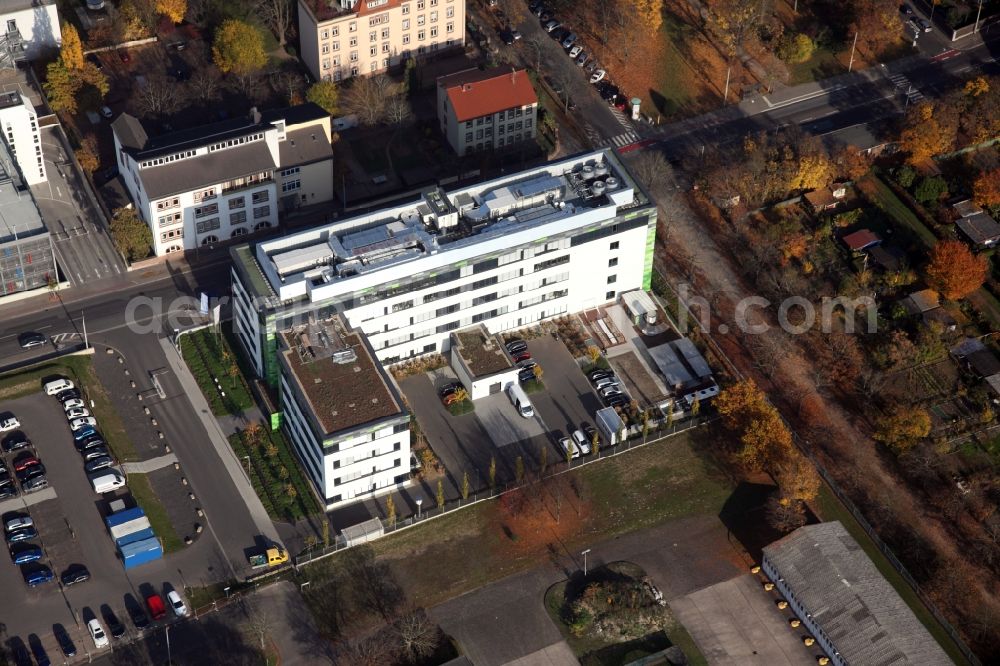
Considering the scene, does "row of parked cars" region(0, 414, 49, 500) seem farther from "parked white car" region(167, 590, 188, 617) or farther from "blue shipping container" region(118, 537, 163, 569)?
"parked white car" region(167, 590, 188, 617)

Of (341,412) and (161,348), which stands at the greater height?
(161,348)

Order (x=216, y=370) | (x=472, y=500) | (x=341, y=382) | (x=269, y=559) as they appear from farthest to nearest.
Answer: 1. (x=216, y=370)
2. (x=472, y=500)
3. (x=341, y=382)
4. (x=269, y=559)

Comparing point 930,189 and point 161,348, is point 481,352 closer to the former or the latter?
point 161,348

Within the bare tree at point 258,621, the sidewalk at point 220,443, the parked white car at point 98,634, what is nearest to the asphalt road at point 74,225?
the sidewalk at point 220,443

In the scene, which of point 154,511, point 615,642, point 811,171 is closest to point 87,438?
point 154,511

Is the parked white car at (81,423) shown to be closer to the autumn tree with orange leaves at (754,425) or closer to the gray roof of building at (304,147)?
the gray roof of building at (304,147)

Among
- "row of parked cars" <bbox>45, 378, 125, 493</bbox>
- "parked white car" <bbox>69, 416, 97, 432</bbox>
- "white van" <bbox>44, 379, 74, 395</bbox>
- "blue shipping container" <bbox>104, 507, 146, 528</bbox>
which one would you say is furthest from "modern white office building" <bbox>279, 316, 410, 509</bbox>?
"white van" <bbox>44, 379, 74, 395</bbox>

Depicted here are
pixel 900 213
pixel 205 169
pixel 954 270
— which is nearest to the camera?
pixel 954 270
